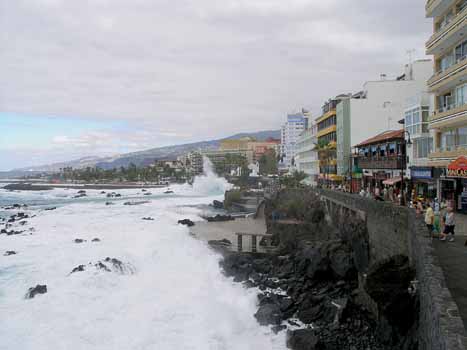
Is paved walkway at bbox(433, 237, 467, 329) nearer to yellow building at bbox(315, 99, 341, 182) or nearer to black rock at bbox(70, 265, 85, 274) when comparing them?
black rock at bbox(70, 265, 85, 274)

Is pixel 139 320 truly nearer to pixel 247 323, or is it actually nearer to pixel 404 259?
pixel 247 323

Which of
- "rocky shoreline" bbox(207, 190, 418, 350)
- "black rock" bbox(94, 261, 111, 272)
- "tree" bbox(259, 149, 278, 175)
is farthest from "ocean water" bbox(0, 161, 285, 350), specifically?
"tree" bbox(259, 149, 278, 175)

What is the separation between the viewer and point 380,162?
Result: 33.2m

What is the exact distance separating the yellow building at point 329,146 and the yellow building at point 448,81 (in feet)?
78.3

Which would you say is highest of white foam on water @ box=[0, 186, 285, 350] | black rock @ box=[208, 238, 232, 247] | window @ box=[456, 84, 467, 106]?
window @ box=[456, 84, 467, 106]

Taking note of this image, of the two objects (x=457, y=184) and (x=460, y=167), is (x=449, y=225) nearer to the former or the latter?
(x=460, y=167)

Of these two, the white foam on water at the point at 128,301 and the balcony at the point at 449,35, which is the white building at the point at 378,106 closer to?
the balcony at the point at 449,35

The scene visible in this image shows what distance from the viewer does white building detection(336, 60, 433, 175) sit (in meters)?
42.3

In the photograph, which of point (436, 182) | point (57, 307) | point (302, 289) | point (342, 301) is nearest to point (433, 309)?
point (342, 301)

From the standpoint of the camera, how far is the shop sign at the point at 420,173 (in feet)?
83.9

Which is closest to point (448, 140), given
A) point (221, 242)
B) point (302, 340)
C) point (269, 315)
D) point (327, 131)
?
point (269, 315)

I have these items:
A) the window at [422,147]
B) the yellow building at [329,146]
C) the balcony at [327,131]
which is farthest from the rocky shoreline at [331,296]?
the balcony at [327,131]

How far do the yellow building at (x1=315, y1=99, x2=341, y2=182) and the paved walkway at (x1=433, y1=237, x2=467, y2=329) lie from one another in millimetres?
34847

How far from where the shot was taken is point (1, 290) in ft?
74.2
